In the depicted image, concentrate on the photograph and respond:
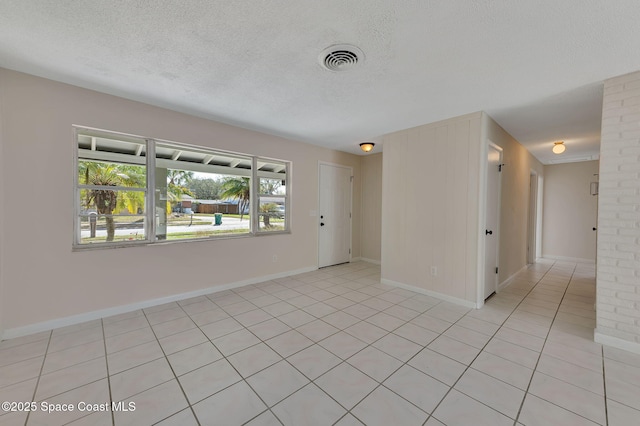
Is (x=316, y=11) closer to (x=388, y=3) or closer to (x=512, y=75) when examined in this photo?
(x=388, y=3)

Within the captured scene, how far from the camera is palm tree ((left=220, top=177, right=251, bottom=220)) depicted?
4004mm

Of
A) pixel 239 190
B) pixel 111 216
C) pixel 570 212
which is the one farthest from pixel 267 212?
pixel 570 212

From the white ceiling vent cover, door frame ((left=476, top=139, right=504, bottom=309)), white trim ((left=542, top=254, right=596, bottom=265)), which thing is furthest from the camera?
white trim ((left=542, top=254, right=596, bottom=265))

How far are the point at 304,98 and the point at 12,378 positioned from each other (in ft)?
11.2

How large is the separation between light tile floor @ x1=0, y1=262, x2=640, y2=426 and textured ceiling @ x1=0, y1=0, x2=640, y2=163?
8.17ft

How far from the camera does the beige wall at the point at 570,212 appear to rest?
5.81m

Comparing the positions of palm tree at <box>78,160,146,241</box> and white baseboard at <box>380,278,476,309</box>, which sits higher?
palm tree at <box>78,160,146,241</box>

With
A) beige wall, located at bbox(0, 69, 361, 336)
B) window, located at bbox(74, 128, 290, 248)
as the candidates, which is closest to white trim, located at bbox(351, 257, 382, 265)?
window, located at bbox(74, 128, 290, 248)

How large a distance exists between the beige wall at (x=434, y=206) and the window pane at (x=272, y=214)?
6.10 feet

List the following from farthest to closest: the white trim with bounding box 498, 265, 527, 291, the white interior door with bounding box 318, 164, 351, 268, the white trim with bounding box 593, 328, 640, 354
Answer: the white interior door with bounding box 318, 164, 351, 268, the white trim with bounding box 498, 265, 527, 291, the white trim with bounding box 593, 328, 640, 354

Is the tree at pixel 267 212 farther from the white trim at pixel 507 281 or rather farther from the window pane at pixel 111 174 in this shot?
the white trim at pixel 507 281

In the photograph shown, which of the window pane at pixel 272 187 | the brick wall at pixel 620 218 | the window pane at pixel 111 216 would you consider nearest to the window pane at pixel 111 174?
the window pane at pixel 111 216

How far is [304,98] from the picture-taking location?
111 inches

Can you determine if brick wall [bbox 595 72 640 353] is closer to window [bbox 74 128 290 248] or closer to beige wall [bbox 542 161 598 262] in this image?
window [bbox 74 128 290 248]
